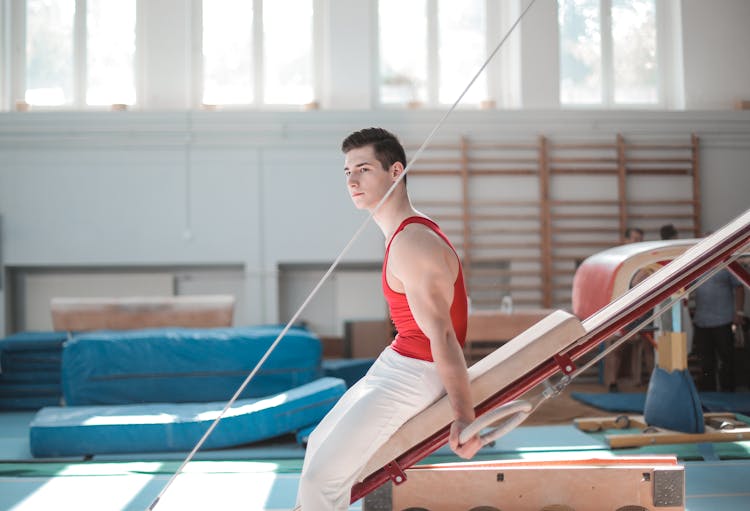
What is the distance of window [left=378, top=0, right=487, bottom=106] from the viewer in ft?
28.8

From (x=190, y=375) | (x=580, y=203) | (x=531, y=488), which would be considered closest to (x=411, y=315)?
(x=531, y=488)

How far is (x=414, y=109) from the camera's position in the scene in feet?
27.5

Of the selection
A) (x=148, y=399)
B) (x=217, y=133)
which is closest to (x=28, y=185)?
(x=217, y=133)

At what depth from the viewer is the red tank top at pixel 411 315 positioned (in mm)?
1967

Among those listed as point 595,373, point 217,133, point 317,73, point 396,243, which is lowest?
point 595,373

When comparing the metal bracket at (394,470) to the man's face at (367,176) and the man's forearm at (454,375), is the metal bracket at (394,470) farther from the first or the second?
the man's face at (367,176)

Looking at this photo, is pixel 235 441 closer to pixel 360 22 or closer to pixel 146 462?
pixel 146 462

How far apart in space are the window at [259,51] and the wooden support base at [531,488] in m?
6.59

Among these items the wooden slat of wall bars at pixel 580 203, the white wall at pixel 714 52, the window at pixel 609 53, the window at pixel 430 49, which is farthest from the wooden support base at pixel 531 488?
the white wall at pixel 714 52

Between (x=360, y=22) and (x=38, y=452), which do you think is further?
(x=360, y=22)

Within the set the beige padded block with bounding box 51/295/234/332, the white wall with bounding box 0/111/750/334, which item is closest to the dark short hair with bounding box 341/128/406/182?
the beige padded block with bounding box 51/295/234/332

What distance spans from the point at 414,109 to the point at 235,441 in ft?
16.0

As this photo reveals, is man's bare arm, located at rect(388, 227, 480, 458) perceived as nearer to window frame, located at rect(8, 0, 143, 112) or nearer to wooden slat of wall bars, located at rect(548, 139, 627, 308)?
wooden slat of wall bars, located at rect(548, 139, 627, 308)

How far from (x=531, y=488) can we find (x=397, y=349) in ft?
3.65
